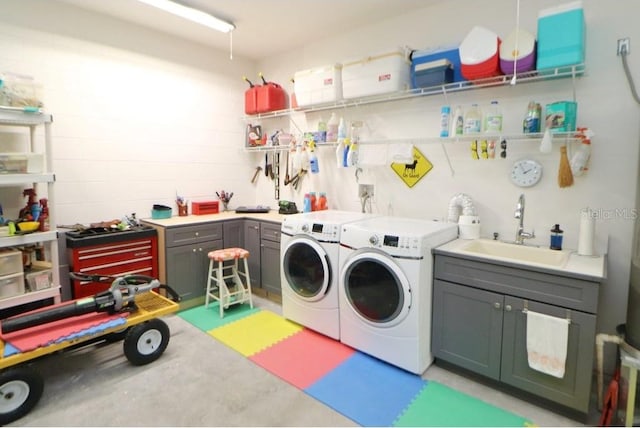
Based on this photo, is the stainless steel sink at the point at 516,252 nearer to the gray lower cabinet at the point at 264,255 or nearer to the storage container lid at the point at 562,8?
the storage container lid at the point at 562,8

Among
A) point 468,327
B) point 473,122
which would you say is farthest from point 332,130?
point 468,327

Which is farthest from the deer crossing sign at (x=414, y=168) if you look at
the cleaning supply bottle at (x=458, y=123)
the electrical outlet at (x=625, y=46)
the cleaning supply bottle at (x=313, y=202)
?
the electrical outlet at (x=625, y=46)

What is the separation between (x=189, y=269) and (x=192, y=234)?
1.15 ft

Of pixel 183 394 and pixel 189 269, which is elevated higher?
pixel 189 269

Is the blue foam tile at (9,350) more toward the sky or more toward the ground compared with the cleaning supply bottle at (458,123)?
more toward the ground

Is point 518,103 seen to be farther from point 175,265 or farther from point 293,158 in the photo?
point 175,265

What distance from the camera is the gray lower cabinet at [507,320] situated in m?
1.84

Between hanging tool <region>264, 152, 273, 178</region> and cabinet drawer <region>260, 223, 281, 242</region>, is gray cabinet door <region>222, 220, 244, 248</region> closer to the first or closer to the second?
cabinet drawer <region>260, 223, 281, 242</region>

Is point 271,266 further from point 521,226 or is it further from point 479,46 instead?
point 479,46

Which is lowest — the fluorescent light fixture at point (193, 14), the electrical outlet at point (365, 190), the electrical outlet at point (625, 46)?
the electrical outlet at point (365, 190)

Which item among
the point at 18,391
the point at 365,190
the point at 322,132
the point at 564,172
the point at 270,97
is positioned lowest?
the point at 18,391

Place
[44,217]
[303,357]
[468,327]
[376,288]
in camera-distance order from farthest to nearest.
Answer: [44,217] → [303,357] → [376,288] → [468,327]

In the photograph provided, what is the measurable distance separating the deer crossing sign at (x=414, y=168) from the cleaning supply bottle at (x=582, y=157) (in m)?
1.03

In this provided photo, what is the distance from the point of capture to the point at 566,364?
190cm
